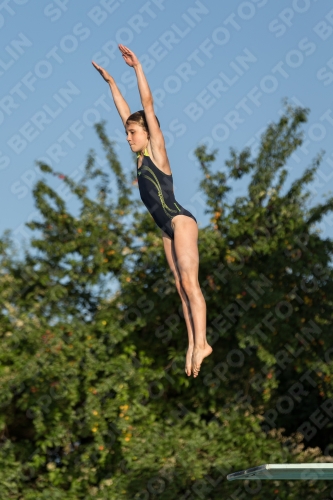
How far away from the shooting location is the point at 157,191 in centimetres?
475

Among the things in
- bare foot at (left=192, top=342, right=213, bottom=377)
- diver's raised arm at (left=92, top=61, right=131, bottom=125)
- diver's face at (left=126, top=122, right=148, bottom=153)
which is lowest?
bare foot at (left=192, top=342, right=213, bottom=377)

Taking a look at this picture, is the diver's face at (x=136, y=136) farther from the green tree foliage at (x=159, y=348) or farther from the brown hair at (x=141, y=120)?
the green tree foliage at (x=159, y=348)

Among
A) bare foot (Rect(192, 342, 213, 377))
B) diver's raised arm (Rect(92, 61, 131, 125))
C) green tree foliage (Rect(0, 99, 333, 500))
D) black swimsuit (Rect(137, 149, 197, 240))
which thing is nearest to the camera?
bare foot (Rect(192, 342, 213, 377))

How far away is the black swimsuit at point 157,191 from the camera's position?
4.75 m

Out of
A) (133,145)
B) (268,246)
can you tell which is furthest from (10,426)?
(133,145)

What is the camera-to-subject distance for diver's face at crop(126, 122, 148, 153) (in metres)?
4.76

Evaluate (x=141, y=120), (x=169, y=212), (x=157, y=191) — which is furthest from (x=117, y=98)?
(x=169, y=212)

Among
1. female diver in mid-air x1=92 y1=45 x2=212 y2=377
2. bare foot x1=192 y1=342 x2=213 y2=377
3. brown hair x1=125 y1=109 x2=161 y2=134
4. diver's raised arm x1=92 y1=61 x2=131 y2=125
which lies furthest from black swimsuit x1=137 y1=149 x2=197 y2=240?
bare foot x1=192 y1=342 x2=213 y2=377

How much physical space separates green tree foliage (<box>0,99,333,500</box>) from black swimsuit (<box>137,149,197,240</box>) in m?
4.05

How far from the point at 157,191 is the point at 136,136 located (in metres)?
0.34

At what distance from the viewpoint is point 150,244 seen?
30.7ft

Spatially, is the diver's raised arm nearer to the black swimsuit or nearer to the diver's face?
the diver's face

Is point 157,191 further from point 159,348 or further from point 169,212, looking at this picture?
point 159,348

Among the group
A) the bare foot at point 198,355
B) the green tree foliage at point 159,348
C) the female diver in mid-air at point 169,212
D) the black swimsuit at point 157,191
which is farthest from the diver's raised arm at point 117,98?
the green tree foliage at point 159,348
